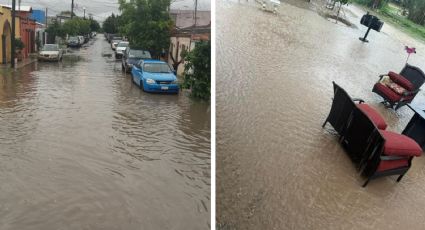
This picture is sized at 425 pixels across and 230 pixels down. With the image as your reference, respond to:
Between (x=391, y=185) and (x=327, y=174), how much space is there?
3.09 ft

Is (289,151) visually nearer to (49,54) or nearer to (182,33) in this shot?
(182,33)

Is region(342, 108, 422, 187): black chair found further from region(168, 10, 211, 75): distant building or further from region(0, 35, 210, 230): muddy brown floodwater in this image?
region(168, 10, 211, 75): distant building

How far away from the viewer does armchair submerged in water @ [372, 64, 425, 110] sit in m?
7.58

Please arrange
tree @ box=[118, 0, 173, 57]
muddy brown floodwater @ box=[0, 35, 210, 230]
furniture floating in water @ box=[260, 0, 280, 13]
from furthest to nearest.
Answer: tree @ box=[118, 0, 173, 57] → furniture floating in water @ box=[260, 0, 280, 13] → muddy brown floodwater @ box=[0, 35, 210, 230]

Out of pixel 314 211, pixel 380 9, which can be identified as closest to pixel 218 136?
pixel 314 211

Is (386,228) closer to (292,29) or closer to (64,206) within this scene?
(64,206)

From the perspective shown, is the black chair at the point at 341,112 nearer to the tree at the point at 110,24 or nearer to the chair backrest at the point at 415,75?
the chair backrest at the point at 415,75

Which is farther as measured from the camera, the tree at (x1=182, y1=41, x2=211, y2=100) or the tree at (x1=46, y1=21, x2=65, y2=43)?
the tree at (x1=46, y1=21, x2=65, y2=43)

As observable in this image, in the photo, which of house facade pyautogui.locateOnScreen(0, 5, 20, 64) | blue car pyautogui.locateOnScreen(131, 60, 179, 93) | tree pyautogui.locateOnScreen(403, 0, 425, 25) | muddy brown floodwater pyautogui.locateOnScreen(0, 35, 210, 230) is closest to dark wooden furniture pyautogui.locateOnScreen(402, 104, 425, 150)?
muddy brown floodwater pyautogui.locateOnScreen(0, 35, 210, 230)

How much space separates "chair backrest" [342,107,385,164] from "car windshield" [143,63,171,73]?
30.9 ft

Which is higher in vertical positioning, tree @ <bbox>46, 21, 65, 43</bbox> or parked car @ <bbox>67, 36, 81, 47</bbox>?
tree @ <bbox>46, 21, 65, 43</bbox>

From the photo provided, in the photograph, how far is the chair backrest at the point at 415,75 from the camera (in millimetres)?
7936

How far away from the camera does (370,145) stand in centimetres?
469

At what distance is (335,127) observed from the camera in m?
5.48
